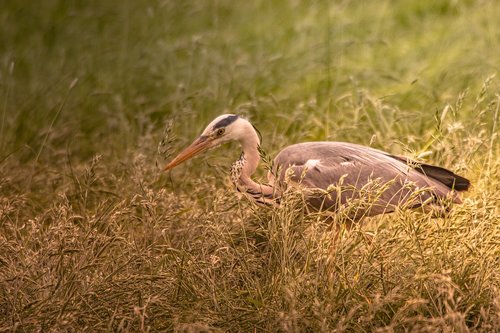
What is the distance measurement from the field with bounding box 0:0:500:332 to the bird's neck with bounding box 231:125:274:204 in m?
0.07

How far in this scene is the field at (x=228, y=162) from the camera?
3.55 metres

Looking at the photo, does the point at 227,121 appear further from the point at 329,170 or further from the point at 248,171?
the point at 329,170

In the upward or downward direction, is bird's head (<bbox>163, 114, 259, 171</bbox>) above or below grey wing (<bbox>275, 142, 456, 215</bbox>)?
above

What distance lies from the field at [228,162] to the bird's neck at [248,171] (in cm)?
7

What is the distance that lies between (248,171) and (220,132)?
223 millimetres

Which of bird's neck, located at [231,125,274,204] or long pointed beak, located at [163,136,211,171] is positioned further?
long pointed beak, located at [163,136,211,171]

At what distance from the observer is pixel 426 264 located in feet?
12.0

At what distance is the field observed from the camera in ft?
11.6

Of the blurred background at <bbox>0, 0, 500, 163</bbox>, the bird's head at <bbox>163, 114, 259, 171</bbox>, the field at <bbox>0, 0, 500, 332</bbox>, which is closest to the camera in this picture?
the field at <bbox>0, 0, 500, 332</bbox>

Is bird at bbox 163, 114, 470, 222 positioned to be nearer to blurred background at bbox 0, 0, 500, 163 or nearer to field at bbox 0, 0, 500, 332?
field at bbox 0, 0, 500, 332

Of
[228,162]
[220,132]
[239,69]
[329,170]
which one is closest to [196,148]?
[220,132]

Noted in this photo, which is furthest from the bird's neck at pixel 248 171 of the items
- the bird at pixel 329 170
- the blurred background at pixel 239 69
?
the blurred background at pixel 239 69

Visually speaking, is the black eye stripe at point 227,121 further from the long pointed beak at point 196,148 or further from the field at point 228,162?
the field at point 228,162

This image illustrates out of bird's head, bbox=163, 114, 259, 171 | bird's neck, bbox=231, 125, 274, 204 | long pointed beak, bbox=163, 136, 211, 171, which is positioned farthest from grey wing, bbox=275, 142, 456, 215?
long pointed beak, bbox=163, 136, 211, 171
